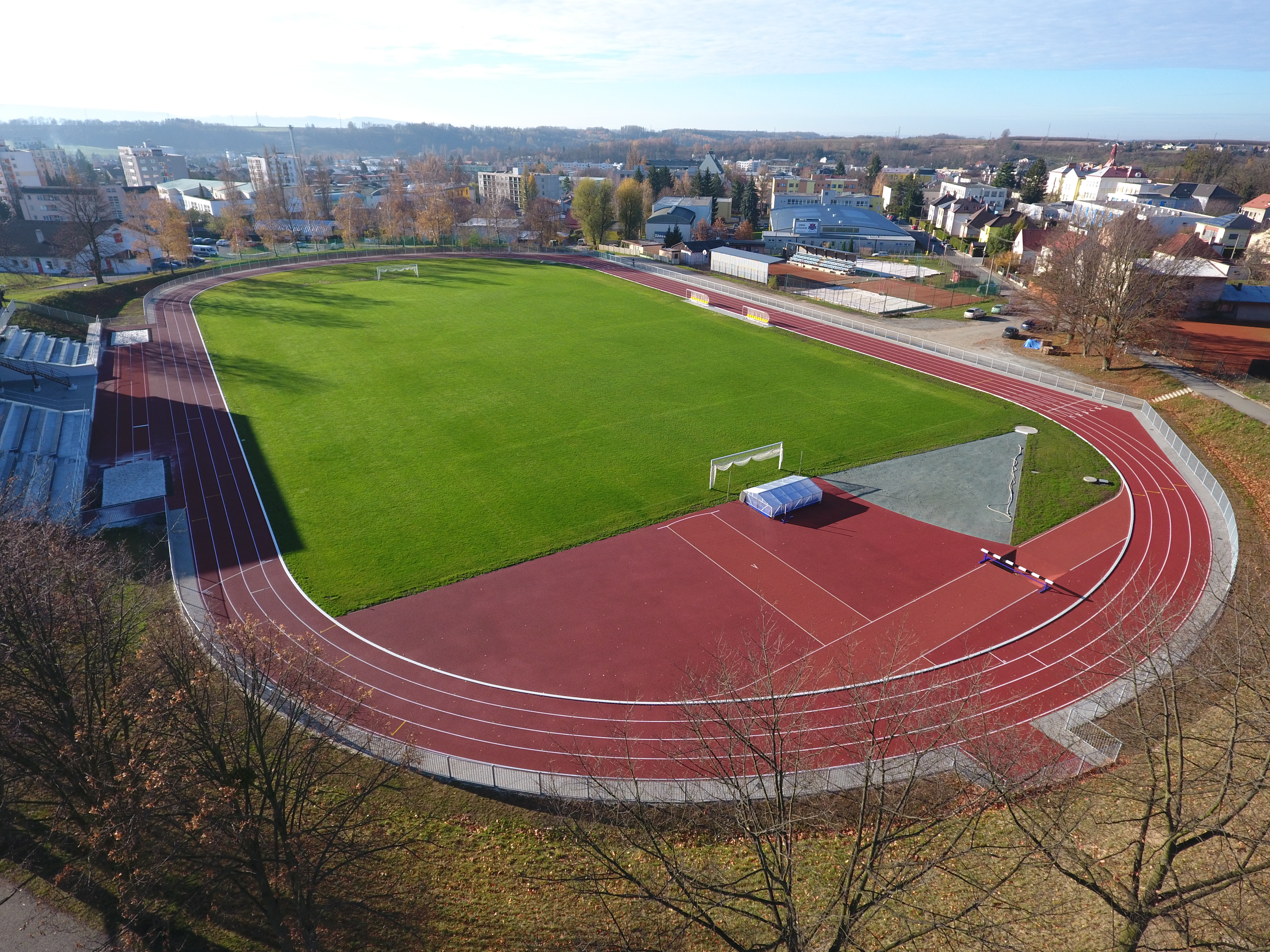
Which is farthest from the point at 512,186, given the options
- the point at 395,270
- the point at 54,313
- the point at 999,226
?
the point at 54,313

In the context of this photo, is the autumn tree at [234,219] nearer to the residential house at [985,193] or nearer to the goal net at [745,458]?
the goal net at [745,458]

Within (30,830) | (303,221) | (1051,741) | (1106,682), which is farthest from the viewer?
(303,221)

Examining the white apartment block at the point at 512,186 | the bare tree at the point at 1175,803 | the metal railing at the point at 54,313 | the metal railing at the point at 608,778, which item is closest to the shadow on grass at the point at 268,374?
the metal railing at the point at 54,313

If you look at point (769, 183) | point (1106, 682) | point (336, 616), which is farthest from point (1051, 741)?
point (769, 183)

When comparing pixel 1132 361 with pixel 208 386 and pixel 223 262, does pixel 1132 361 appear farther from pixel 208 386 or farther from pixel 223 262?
pixel 223 262

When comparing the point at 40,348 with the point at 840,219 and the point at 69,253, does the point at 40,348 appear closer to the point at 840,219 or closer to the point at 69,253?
the point at 69,253

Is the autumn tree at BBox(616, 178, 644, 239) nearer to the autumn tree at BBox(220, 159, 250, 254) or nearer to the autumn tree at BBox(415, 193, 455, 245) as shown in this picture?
the autumn tree at BBox(415, 193, 455, 245)
